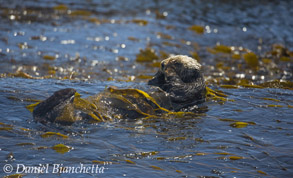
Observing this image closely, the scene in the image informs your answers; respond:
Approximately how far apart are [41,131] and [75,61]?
490cm

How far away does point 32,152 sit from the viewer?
12.2ft

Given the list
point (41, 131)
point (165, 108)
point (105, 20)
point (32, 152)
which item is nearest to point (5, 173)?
point (32, 152)

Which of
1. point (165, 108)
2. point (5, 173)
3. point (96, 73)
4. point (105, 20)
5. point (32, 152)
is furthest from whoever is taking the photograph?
point (105, 20)

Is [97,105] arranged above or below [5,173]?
above

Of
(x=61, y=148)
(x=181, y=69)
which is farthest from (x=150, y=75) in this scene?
(x=61, y=148)

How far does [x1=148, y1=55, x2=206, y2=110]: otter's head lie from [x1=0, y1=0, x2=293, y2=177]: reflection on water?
0.32 m

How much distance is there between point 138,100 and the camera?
16.5 ft

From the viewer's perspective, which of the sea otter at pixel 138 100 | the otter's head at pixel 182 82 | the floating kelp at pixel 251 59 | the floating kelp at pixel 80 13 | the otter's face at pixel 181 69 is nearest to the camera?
the sea otter at pixel 138 100

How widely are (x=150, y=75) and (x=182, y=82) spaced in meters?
2.89

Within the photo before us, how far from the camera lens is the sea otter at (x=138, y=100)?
14.6 ft

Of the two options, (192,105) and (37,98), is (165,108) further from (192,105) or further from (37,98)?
(37,98)

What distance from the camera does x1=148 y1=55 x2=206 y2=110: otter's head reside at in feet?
17.4

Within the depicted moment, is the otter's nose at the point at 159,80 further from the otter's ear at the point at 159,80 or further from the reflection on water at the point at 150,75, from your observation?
the reflection on water at the point at 150,75

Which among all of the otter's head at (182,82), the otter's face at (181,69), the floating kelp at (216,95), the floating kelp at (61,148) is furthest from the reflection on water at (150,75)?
the otter's face at (181,69)
